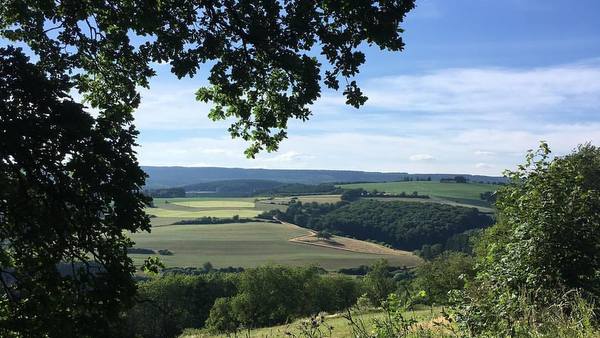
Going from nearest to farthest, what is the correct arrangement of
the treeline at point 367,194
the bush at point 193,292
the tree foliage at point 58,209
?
the tree foliage at point 58,209
the bush at point 193,292
the treeline at point 367,194

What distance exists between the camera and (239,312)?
56594 mm

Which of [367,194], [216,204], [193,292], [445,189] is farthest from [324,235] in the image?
[445,189]

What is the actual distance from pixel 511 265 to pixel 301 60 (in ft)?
21.4

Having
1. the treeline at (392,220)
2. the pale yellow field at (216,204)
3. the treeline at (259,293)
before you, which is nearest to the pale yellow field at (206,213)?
the treeline at (392,220)

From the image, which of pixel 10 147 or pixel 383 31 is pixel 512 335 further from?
pixel 10 147

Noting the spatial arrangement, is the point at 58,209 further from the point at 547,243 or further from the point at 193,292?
the point at 193,292

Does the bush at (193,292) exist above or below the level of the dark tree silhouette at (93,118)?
below

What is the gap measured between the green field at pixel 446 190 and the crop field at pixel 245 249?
1577 inches

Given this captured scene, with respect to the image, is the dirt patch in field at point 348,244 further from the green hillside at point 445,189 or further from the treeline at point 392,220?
the green hillside at point 445,189

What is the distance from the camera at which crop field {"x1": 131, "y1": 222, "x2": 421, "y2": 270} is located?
86.2m

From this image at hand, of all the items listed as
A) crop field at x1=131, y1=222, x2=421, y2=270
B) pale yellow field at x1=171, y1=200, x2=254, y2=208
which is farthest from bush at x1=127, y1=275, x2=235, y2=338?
pale yellow field at x1=171, y1=200, x2=254, y2=208

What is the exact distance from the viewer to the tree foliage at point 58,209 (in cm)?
489

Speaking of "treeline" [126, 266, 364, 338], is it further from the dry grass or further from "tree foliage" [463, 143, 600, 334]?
"tree foliage" [463, 143, 600, 334]

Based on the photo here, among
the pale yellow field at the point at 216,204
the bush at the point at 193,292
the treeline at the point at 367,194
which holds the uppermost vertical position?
the treeline at the point at 367,194
